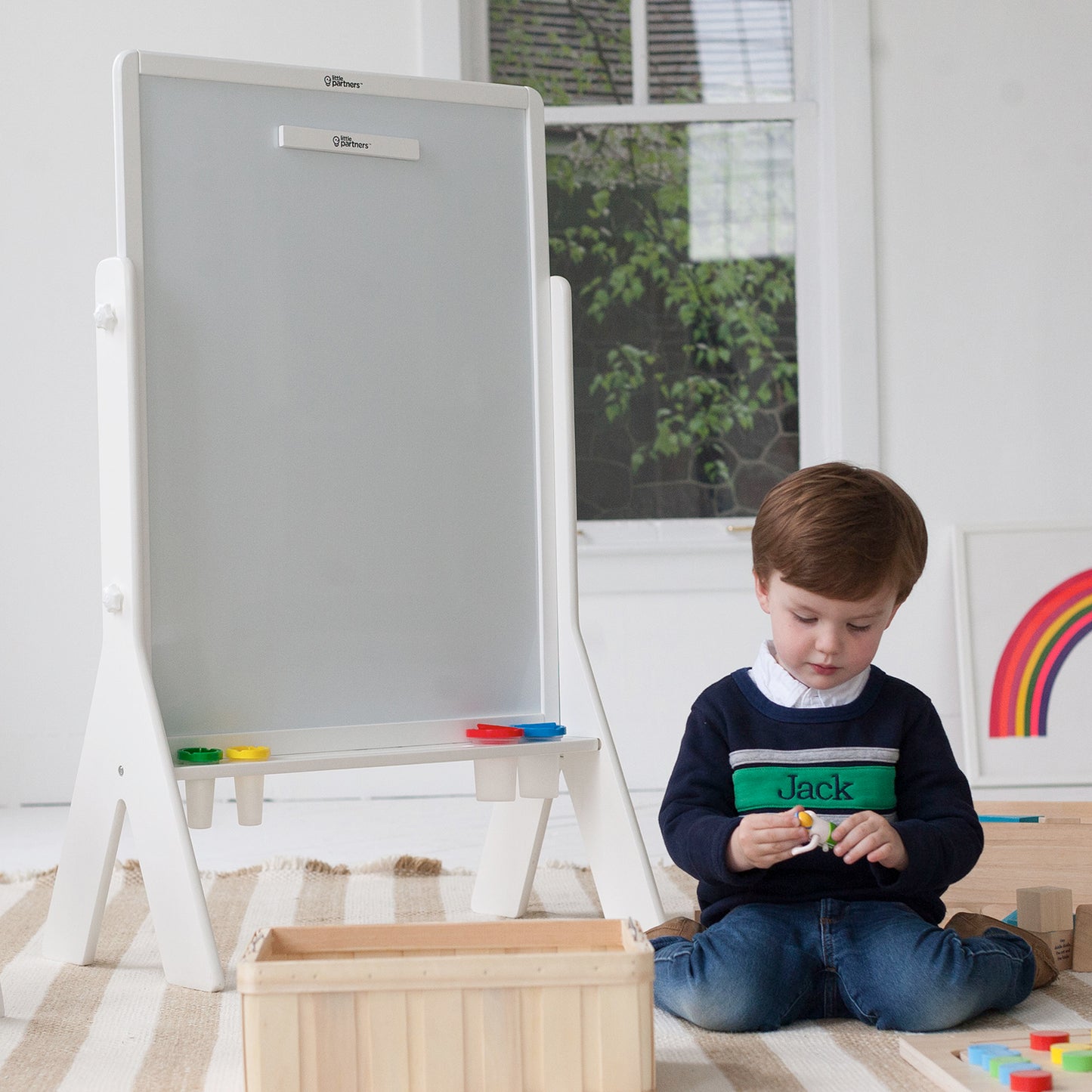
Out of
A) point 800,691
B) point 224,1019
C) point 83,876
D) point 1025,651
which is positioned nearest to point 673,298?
point 1025,651

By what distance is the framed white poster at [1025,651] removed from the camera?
244cm

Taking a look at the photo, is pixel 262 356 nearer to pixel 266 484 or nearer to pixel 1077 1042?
pixel 266 484

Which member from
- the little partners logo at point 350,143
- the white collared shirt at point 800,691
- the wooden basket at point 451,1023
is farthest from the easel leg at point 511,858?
the little partners logo at point 350,143

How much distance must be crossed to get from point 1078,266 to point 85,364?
74.8 inches

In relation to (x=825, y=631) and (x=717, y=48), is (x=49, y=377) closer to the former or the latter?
(x=717, y=48)

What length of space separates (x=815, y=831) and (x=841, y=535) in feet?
0.79

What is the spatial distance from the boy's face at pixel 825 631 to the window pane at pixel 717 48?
1746 millimetres

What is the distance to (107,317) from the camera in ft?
4.06

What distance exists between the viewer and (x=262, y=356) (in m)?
1.30

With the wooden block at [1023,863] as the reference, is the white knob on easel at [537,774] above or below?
above

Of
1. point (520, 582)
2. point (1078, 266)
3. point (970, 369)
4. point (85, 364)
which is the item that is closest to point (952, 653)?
point (970, 369)

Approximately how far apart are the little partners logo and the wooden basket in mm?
842

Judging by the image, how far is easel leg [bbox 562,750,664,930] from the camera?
1.34m

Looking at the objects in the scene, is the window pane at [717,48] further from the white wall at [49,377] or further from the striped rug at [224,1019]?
the striped rug at [224,1019]
